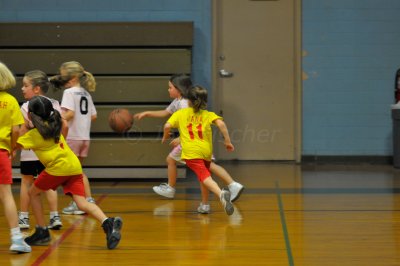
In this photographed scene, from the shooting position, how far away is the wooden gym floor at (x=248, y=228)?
5668 mm

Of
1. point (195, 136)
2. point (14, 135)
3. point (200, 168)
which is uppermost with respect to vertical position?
point (14, 135)

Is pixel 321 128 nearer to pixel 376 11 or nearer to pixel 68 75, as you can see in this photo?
pixel 376 11

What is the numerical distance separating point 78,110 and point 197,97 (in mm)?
1202

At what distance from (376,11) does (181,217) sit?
5.92 metres

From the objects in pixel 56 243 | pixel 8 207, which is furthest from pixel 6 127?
pixel 56 243

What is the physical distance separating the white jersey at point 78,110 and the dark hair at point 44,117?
1.95 metres

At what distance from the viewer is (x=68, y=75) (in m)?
7.90

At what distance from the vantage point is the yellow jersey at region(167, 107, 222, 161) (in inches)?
303

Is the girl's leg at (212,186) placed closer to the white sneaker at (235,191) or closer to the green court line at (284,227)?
the green court line at (284,227)

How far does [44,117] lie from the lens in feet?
19.5

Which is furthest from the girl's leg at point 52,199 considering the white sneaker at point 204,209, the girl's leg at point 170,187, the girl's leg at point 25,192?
the girl's leg at point 170,187

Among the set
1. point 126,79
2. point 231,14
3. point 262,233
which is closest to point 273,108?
point 231,14

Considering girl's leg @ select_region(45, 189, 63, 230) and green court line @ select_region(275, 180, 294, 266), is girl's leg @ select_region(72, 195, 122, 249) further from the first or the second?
green court line @ select_region(275, 180, 294, 266)

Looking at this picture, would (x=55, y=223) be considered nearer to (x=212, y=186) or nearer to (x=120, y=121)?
(x=212, y=186)
